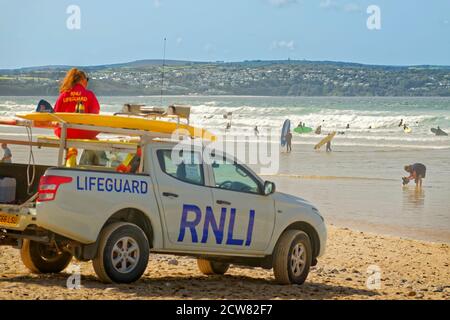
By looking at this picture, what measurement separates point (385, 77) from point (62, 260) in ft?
589

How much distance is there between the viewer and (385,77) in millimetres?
189000

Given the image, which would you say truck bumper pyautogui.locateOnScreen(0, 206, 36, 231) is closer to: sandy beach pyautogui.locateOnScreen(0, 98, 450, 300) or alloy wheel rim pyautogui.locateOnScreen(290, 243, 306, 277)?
sandy beach pyautogui.locateOnScreen(0, 98, 450, 300)

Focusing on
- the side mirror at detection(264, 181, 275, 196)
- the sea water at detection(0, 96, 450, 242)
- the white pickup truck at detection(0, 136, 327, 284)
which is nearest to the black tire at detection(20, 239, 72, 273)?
the white pickup truck at detection(0, 136, 327, 284)

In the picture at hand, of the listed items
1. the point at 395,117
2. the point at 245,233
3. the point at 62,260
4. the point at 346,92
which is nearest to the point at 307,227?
the point at 245,233

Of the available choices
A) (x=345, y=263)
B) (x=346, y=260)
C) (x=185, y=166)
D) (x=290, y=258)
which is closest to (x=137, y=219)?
(x=185, y=166)

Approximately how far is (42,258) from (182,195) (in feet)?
6.53

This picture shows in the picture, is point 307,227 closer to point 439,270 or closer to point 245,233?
point 245,233

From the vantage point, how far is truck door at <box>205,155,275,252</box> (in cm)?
1194

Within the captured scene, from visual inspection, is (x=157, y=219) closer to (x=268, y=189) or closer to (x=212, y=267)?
(x=268, y=189)

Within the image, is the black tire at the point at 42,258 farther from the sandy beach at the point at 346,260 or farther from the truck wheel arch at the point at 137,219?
the truck wheel arch at the point at 137,219

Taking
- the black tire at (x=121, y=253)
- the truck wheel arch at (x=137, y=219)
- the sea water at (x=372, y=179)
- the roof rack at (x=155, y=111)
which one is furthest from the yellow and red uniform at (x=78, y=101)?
the sea water at (x=372, y=179)

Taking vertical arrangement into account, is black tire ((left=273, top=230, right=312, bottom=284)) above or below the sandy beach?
above

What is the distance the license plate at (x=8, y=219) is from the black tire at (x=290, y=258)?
305 cm

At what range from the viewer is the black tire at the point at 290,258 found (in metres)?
12.4
